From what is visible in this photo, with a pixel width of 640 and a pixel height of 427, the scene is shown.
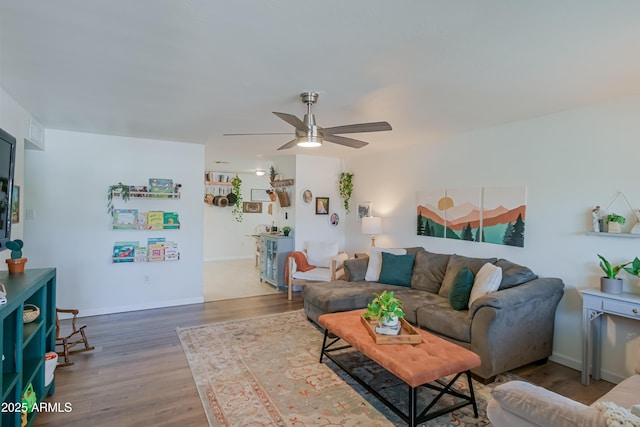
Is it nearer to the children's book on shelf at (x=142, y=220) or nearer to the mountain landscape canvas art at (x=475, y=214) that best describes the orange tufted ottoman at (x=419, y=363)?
the mountain landscape canvas art at (x=475, y=214)

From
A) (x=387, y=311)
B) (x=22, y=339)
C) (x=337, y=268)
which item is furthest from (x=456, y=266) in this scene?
(x=22, y=339)

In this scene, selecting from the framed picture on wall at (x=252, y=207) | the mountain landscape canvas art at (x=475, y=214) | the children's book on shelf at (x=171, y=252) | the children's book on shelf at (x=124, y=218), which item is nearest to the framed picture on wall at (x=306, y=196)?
the mountain landscape canvas art at (x=475, y=214)

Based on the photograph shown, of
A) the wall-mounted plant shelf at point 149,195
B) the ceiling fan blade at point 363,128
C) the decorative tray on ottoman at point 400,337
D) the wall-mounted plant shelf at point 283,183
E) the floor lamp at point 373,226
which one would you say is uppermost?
the ceiling fan blade at point 363,128

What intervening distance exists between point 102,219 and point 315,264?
127 inches

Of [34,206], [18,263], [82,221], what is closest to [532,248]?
[18,263]

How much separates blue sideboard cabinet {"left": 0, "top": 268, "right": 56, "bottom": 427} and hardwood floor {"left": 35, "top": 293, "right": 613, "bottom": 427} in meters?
0.26

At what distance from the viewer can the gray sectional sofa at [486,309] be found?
2735 mm

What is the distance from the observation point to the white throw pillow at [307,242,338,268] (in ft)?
18.4

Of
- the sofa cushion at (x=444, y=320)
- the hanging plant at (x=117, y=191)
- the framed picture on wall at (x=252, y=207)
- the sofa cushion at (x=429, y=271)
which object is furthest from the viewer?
the framed picture on wall at (x=252, y=207)

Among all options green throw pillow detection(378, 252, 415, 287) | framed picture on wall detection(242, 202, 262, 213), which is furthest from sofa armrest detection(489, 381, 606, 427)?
framed picture on wall detection(242, 202, 262, 213)

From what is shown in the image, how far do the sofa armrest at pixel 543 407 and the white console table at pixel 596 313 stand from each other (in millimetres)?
1980

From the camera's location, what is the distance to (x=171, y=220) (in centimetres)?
483

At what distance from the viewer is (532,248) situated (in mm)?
3461

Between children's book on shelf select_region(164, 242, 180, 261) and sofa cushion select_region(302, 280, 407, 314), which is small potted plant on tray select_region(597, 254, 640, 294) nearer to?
sofa cushion select_region(302, 280, 407, 314)
